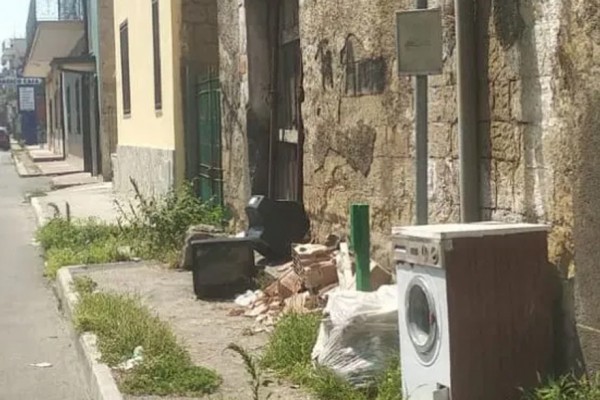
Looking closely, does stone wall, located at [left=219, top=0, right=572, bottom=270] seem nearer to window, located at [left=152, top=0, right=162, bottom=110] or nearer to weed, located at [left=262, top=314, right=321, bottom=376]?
weed, located at [left=262, top=314, right=321, bottom=376]

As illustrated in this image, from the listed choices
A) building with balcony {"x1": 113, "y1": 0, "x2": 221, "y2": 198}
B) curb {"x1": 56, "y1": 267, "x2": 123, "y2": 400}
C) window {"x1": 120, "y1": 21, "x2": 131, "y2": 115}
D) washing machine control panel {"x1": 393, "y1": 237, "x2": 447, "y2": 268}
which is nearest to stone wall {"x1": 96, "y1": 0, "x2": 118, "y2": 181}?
window {"x1": 120, "y1": 21, "x2": 131, "y2": 115}

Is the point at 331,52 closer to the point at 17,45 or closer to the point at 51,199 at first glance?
the point at 51,199

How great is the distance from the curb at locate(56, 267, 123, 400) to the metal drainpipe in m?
2.15

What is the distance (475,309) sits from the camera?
4.55m

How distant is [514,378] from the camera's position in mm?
4664

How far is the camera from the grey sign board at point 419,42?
5.38 metres

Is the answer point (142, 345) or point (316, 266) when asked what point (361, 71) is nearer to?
point (316, 266)

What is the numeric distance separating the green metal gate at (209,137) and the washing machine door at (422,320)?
25.2ft

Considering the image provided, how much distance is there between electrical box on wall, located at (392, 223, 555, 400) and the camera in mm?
4523

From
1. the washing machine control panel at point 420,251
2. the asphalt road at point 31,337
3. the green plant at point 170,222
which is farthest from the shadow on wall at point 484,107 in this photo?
the green plant at point 170,222

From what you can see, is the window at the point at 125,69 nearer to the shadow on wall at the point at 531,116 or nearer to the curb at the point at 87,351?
the curb at the point at 87,351

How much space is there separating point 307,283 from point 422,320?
2.74 metres

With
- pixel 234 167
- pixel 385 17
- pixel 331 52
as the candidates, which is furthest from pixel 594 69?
pixel 234 167

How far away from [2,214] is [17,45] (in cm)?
7409
